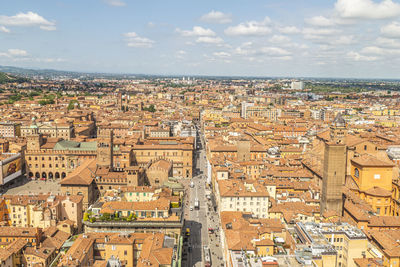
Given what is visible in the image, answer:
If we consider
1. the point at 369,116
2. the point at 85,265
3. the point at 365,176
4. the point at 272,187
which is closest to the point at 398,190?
the point at 365,176

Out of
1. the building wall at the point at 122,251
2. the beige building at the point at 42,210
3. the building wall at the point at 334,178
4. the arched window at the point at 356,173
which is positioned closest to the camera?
the building wall at the point at 122,251

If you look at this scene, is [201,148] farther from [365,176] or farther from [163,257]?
[163,257]

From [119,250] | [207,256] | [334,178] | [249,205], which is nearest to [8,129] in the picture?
[249,205]

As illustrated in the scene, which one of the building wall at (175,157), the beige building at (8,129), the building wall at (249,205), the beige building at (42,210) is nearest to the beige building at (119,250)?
the beige building at (42,210)

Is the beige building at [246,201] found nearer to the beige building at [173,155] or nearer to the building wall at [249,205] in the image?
the building wall at [249,205]

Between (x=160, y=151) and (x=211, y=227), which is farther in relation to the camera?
(x=160, y=151)

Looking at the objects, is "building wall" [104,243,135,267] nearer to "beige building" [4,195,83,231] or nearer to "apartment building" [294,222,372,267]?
"beige building" [4,195,83,231]

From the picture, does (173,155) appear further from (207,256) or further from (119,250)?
(119,250)

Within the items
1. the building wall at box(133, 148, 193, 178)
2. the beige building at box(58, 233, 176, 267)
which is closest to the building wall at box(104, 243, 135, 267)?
the beige building at box(58, 233, 176, 267)
